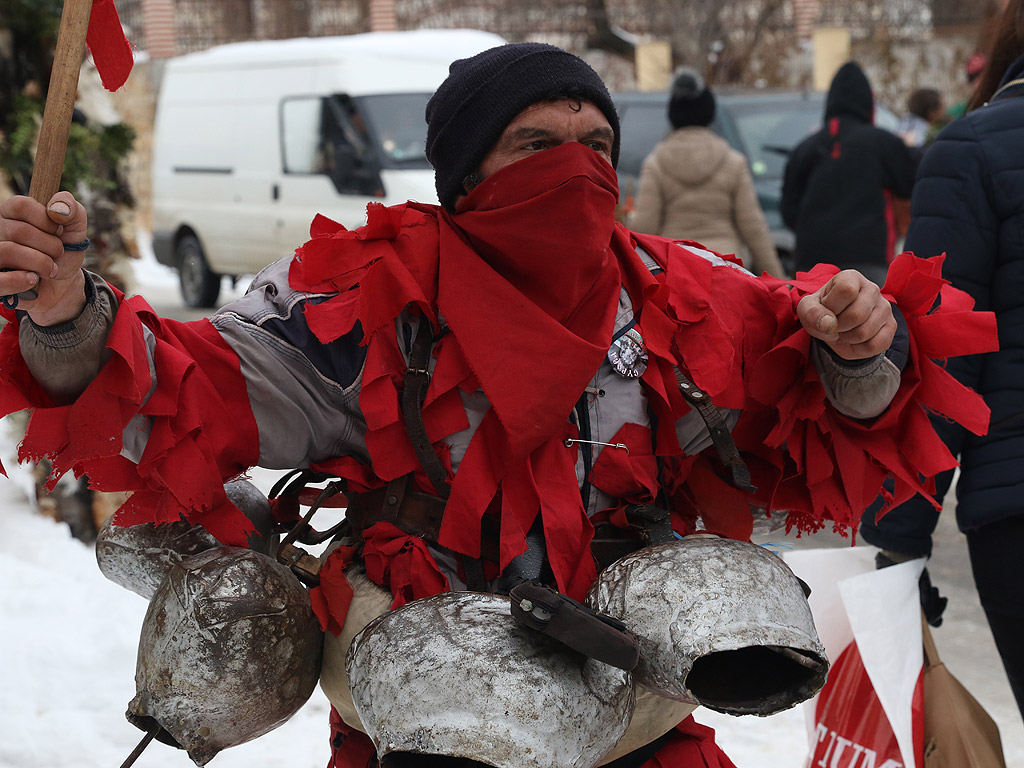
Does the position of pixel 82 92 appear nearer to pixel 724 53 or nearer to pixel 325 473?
pixel 325 473

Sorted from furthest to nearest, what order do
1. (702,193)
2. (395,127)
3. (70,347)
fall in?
(395,127) < (702,193) < (70,347)

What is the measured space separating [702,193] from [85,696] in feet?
12.8

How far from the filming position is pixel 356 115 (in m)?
9.40

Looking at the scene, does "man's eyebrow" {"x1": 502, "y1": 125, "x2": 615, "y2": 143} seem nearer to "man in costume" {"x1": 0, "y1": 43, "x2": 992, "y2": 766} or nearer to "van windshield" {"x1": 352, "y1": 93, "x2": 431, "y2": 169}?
"man in costume" {"x1": 0, "y1": 43, "x2": 992, "y2": 766}

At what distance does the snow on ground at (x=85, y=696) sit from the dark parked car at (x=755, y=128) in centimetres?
520

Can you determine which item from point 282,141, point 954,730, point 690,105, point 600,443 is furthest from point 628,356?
point 282,141

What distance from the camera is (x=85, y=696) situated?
377 centimetres

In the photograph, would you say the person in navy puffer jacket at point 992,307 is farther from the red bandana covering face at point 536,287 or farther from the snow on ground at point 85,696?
the snow on ground at point 85,696

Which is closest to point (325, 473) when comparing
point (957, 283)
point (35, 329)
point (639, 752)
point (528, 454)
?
point (528, 454)

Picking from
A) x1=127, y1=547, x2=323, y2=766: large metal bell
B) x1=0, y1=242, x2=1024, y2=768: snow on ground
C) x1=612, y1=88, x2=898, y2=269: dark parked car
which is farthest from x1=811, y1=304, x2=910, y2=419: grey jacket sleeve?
x1=612, y1=88, x2=898, y2=269: dark parked car

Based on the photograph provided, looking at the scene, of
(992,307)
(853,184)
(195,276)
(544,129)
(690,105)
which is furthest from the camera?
(195,276)

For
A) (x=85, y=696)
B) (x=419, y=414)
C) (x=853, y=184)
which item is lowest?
(x=85, y=696)

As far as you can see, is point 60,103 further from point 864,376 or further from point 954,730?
point 954,730

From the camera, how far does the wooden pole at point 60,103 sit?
1.45 m
